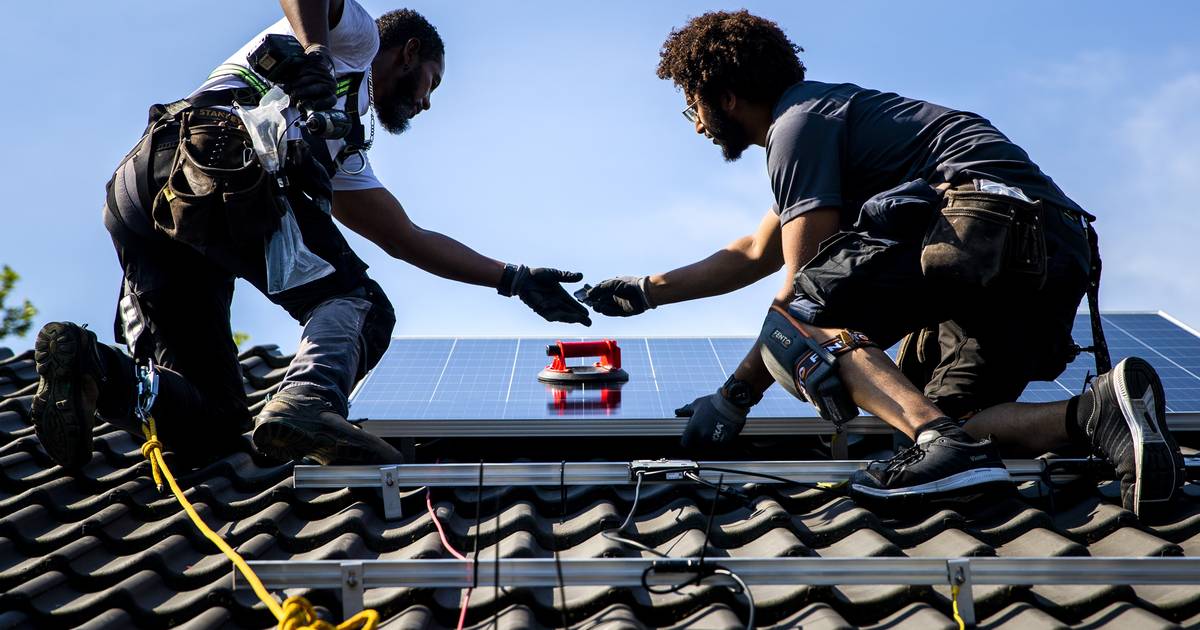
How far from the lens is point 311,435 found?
336 centimetres

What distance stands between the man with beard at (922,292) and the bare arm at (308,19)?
1402 millimetres

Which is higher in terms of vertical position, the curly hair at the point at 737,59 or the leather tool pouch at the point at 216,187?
the curly hair at the point at 737,59

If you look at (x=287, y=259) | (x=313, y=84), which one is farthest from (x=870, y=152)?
(x=287, y=259)

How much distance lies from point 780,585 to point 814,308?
118 centimetres

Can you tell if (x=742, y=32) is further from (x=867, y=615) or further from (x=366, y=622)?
(x=366, y=622)

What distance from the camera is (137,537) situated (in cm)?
318

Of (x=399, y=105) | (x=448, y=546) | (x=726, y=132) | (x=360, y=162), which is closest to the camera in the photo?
(x=448, y=546)

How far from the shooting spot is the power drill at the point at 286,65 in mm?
3564

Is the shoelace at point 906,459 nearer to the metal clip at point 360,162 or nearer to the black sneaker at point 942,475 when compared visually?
the black sneaker at point 942,475

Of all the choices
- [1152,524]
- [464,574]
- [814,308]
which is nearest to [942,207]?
[814,308]

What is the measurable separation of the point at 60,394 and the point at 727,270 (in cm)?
267

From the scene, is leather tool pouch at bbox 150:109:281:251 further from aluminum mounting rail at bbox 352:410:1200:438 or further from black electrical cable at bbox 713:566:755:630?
black electrical cable at bbox 713:566:755:630

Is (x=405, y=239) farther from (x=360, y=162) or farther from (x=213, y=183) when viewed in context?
(x=213, y=183)

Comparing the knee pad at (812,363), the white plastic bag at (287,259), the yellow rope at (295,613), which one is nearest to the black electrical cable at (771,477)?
the knee pad at (812,363)
